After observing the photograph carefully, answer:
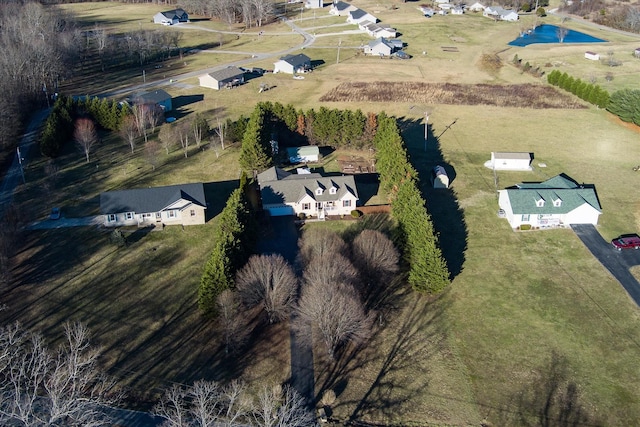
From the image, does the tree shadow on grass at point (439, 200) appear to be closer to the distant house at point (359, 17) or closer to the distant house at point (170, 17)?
the distant house at point (359, 17)

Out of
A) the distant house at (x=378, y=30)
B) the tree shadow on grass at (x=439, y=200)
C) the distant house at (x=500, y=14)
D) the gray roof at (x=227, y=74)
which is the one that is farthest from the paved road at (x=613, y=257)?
the distant house at (x=500, y=14)

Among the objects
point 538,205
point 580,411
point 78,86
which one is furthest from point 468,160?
point 78,86

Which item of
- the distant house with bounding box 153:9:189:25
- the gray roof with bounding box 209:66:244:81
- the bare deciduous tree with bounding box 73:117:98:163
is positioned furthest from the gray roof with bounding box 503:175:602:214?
the distant house with bounding box 153:9:189:25

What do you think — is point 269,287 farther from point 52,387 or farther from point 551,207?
point 551,207

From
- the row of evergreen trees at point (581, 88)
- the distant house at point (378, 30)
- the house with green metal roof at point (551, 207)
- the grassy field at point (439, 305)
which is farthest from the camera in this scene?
the distant house at point (378, 30)

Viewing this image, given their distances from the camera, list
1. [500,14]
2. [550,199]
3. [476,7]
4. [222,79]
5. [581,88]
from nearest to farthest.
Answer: [550,199] → [581,88] → [222,79] → [500,14] → [476,7]

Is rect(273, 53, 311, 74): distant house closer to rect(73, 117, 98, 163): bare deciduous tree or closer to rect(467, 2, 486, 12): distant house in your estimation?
rect(73, 117, 98, 163): bare deciduous tree

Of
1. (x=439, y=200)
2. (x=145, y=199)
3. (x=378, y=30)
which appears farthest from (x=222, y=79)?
(x=378, y=30)
